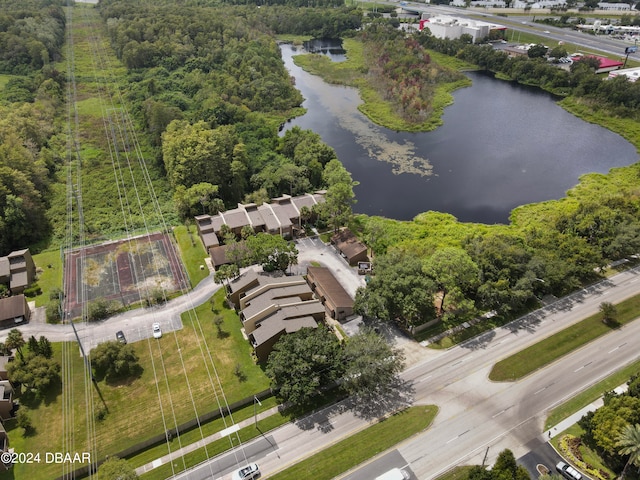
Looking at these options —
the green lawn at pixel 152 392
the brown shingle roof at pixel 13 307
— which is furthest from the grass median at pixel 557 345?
the brown shingle roof at pixel 13 307

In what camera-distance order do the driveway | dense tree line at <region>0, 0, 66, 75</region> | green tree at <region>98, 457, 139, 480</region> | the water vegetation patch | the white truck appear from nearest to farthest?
green tree at <region>98, 457, 139, 480</region> → the white truck → the driveway → the water vegetation patch → dense tree line at <region>0, 0, 66, 75</region>

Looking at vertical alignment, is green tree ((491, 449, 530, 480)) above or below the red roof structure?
below

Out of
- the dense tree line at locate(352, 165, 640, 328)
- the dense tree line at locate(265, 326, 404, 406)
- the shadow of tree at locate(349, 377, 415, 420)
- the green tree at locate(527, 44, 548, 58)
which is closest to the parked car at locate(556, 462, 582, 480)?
the shadow of tree at locate(349, 377, 415, 420)

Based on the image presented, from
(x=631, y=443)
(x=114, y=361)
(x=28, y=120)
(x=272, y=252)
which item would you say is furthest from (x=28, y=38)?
(x=631, y=443)

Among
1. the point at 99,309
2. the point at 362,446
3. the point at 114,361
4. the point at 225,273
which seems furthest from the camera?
the point at 225,273

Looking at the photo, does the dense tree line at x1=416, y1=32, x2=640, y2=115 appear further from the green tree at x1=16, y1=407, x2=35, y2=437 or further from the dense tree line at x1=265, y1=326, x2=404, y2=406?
the green tree at x1=16, y1=407, x2=35, y2=437

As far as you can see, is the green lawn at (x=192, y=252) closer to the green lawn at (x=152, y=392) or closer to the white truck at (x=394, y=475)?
the green lawn at (x=152, y=392)

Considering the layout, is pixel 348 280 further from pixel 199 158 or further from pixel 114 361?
pixel 199 158
